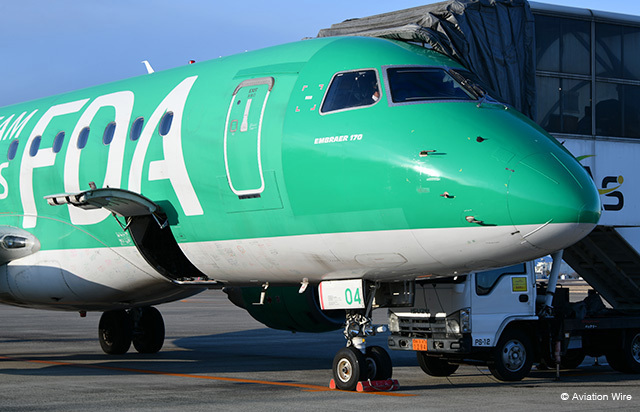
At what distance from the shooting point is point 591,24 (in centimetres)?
1905

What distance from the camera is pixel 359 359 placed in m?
12.2

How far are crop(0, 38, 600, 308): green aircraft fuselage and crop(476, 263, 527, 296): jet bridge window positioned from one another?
300 cm

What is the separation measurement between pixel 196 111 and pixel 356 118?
2.97 meters

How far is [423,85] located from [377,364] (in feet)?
12.3

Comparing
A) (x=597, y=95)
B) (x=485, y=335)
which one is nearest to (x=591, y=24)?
(x=597, y=95)

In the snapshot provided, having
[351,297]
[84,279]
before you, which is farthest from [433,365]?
[84,279]

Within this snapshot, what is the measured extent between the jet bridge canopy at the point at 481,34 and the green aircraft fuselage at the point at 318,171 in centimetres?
217

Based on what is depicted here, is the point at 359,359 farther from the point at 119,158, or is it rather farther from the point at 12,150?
the point at 12,150

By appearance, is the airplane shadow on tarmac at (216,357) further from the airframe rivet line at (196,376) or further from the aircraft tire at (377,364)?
the aircraft tire at (377,364)

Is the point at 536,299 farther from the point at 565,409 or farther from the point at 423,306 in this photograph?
the point at 565,409

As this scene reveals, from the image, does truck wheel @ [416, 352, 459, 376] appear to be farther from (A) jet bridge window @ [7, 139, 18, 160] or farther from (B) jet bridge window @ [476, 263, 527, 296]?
(A) jet bridge window @ [7, 139, 18, 160]

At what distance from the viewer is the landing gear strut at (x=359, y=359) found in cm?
1223

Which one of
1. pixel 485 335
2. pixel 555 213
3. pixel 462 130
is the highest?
pixel 462 130

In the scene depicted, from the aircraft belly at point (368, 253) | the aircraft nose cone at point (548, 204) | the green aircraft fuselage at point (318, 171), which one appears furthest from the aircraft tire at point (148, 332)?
the aircraft nose cone at point (548, 204)
